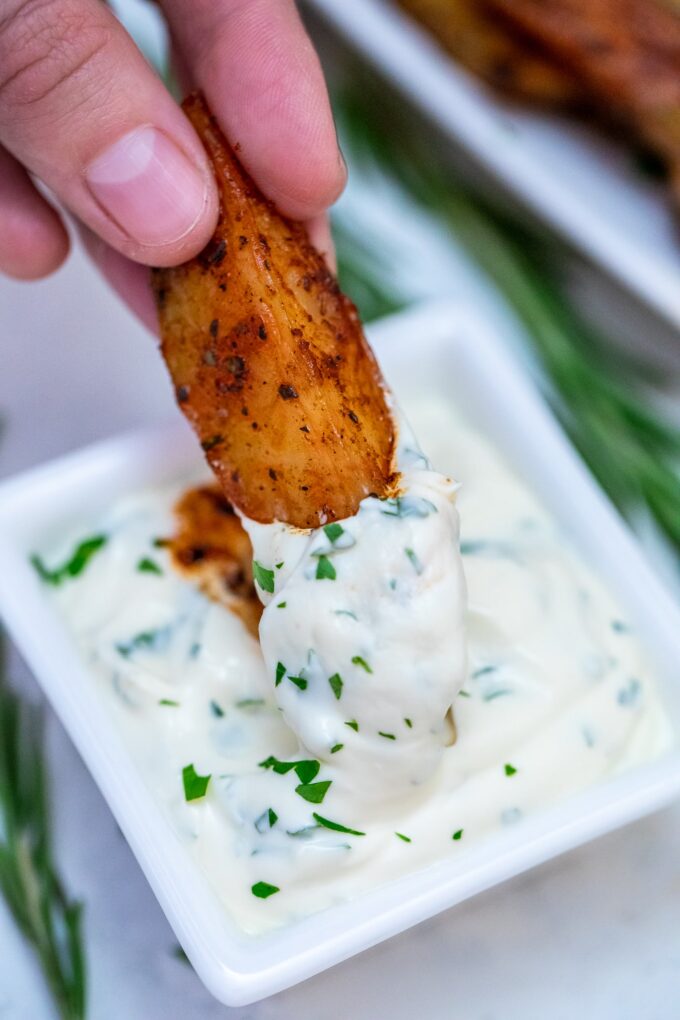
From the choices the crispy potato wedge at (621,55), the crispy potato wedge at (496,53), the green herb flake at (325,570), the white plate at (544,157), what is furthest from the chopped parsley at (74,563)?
the crispy potato wedge at (496,53)

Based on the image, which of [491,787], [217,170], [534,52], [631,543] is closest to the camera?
[491,787]

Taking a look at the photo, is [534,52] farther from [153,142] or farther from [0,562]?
[0,562]

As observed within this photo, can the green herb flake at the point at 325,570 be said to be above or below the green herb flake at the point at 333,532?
below

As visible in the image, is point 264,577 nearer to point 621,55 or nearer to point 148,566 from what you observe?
point 148,566

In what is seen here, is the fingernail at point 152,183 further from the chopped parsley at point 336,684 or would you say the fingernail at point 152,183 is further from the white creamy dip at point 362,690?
the chopped parsley at point 336,684

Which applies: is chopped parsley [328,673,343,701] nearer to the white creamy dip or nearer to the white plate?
the white creamy dip

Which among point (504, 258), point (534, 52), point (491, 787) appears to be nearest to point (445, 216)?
point (504, 258)
